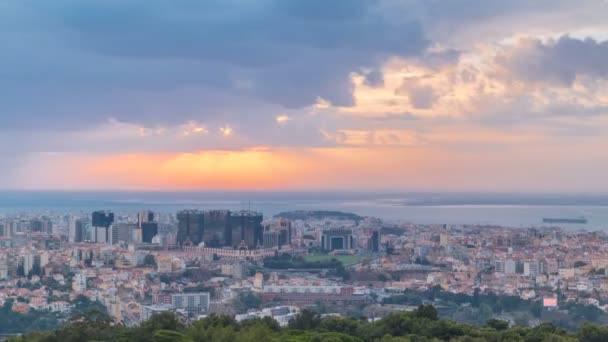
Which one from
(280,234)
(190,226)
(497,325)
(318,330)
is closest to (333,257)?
(280,234)

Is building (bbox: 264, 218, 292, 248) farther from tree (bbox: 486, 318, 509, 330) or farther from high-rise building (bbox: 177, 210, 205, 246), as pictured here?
tree (bbox: 486, 318, 509, 330)

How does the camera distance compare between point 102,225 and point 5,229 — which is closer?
point 5,229

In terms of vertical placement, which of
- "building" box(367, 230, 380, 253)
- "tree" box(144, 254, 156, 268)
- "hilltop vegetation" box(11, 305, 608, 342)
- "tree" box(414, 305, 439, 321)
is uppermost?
"tree" box(414, 305, 439, 321)

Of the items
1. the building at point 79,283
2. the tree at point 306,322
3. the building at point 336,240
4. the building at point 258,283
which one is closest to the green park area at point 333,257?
the building at point 336,240

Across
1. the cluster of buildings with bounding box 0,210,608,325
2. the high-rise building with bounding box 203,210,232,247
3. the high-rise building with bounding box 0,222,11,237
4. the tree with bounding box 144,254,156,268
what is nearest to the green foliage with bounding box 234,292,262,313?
the cluster of buildings with bounding box 0,210,608,325

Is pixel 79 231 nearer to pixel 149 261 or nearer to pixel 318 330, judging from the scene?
pixel 149 261

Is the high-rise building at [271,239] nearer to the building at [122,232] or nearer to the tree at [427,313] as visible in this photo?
the building at [122,232]

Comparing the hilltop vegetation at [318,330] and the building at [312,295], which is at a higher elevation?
the hilltop vegetation at [318,330]
